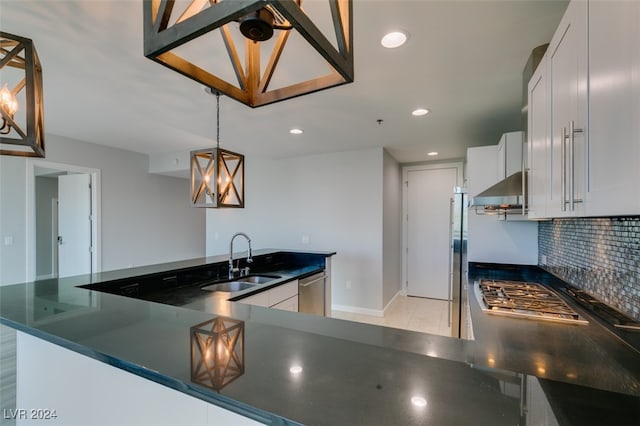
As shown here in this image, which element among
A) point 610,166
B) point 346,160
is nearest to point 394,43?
point 610,166

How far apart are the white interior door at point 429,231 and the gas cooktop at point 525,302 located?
9.47 feet

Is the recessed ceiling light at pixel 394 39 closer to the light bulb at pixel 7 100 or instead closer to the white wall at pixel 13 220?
the light bulb at pixel 7 100

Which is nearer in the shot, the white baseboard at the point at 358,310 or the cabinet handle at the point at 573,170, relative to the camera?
the cabinet handle at the point at 573,170

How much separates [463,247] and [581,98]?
7.42ft

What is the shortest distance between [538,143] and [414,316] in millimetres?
3287

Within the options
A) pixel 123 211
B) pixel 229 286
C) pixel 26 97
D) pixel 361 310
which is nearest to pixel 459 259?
pixel 361 310

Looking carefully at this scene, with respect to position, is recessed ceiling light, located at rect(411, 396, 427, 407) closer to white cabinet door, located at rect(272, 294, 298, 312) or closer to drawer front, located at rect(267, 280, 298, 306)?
drawer front, located at rect(267, 280, 298, 306)

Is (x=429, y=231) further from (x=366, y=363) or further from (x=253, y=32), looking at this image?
(x=253, y=32)

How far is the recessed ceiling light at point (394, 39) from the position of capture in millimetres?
1706

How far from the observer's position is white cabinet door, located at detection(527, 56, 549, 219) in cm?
140

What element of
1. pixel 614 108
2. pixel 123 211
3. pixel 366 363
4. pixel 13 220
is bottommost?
pixel 366 363

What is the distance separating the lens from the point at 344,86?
2.37 m

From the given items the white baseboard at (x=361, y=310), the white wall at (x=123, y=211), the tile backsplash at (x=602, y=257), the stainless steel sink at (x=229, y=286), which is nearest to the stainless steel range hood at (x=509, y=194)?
the tile backsplash at (x=602, y=257)

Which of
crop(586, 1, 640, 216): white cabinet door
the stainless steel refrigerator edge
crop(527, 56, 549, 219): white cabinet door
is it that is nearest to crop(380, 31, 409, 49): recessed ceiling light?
crop(527, 56, 549, 219): white cabinet door
